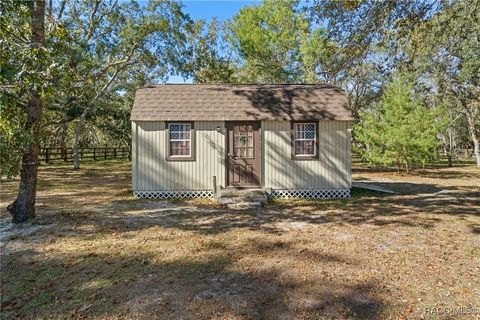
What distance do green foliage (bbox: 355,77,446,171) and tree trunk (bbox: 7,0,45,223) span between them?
17772 mm

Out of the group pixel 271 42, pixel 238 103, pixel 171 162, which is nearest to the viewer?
pixel 171 162

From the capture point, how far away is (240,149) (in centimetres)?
1230

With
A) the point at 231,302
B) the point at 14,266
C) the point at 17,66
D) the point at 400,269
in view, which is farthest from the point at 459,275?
the point at 17,66

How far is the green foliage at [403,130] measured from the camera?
19128mm

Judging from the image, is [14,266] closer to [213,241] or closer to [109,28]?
[213,241]

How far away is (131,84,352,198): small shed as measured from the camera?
39.5 feet

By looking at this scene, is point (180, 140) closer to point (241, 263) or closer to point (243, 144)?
point (243, 144)

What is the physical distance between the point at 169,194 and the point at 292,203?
446 cm

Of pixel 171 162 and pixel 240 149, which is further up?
pixel 240 149

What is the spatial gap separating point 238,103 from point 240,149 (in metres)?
1.74

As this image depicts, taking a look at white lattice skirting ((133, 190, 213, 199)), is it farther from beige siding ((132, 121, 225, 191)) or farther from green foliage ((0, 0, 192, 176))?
green foliage ((0, 0, 192, 176))

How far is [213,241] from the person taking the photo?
6848 mm

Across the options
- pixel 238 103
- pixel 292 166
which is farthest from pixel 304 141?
pixel 238 103

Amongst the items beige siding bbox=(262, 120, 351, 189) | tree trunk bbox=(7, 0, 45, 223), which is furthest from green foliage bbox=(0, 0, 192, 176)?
beige siding bbox=(262, 120, 351, 189)
